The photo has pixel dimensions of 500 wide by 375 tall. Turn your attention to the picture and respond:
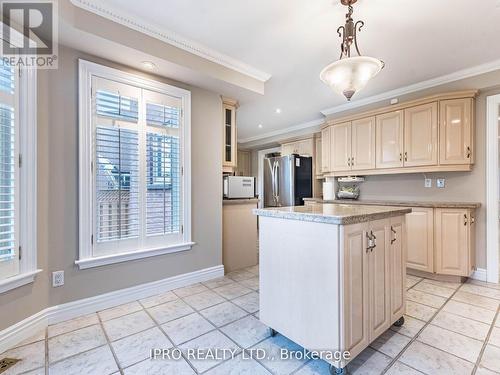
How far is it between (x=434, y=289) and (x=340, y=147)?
2283 millimetres

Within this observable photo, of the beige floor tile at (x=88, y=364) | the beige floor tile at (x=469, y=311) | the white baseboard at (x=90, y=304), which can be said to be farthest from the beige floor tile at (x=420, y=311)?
the beige floor tile at (x=88, y=364)

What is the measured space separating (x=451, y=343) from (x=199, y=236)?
7.93 ft

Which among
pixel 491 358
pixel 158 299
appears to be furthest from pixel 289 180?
pixel 491 358

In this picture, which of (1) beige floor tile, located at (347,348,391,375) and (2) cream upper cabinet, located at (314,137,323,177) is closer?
(1) beige floor tile, located at (347,348,391,375)

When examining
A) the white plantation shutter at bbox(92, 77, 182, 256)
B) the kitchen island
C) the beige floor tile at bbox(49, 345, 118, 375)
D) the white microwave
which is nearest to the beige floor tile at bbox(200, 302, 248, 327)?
the kitchen island

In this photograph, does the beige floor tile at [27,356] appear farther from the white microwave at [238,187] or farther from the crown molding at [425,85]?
the crown molding at [425,85]

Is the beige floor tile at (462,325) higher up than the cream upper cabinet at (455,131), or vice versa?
the cream upper cabinet at (455,131)

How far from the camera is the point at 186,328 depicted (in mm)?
1951

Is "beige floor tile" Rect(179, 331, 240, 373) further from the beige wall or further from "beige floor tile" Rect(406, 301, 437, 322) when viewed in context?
"beige floor tile" Rect(406, 301, 437, 322)

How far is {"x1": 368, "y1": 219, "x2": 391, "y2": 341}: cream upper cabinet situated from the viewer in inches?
62.3

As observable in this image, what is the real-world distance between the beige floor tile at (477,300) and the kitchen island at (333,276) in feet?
3.52

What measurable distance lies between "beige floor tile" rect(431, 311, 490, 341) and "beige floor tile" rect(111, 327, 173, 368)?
2136mm

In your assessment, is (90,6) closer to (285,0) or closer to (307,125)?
(285,0)

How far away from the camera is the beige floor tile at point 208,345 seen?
5.06 ft
